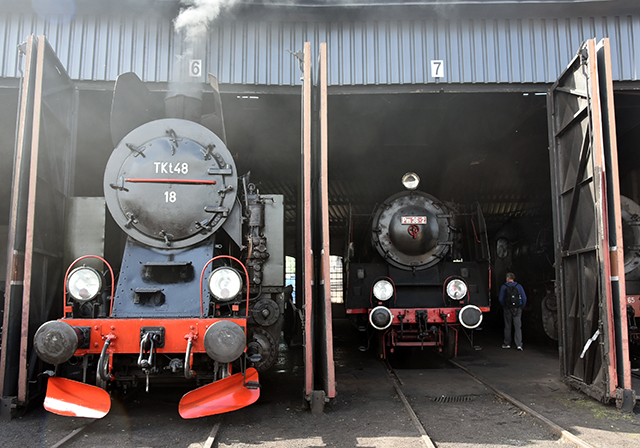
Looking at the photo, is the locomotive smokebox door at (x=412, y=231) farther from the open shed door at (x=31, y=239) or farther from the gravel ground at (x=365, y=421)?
the open shed door at (x=31, y=239)

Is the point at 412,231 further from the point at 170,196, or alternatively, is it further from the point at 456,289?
the point at 170,196

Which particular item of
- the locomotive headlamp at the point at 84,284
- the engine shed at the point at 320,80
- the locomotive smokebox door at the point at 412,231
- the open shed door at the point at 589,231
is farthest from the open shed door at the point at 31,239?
the open shed door at the point at 589,231

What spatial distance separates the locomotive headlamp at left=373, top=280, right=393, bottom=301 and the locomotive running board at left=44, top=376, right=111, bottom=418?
12.5ft

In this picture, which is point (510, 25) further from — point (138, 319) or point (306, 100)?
point (138, 319)

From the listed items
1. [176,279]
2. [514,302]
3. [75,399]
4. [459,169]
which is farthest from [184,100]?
[459,169]

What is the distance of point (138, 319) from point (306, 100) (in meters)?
2.40

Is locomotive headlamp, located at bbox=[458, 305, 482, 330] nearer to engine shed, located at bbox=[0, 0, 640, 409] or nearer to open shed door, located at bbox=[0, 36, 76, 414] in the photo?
engine shed, located at bbox=[0, 0, 640, 409]

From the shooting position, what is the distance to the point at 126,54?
219 inches

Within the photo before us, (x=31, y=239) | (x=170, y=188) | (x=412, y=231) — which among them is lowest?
(x=31, y=239)

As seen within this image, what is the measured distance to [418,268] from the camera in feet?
22.5

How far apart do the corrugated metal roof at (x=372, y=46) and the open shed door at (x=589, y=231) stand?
0.75 metres

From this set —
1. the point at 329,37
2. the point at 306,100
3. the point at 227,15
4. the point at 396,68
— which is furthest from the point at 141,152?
the point at 396,68

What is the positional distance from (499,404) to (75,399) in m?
3.71

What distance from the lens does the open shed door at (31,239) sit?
157 inches
